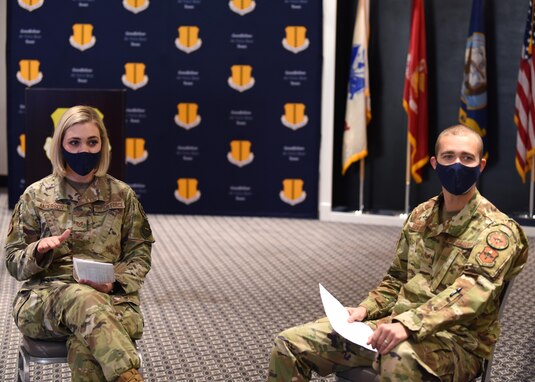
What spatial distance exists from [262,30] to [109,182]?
17.4 feet

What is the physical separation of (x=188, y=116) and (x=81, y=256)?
5466 mm

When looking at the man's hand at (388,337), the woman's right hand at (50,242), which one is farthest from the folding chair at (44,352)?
the man's hand at (388,337)

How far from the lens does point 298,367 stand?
2.67 meters

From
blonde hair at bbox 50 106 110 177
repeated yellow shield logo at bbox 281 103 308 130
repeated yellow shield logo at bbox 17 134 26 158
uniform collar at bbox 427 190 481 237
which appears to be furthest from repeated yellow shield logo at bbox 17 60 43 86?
uniform collar at bbox 427 190 481 237

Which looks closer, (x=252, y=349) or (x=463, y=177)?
(x=463, y=177)

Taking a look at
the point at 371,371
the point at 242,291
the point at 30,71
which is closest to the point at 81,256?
the point at 371,371

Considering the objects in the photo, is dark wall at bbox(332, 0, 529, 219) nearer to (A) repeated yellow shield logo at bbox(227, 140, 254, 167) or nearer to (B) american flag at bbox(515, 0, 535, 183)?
(B) american flag at bbox(515, 0, 535, 183)

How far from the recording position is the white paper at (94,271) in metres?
2.77

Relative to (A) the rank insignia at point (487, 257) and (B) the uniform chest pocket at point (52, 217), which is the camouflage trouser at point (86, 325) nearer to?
(B) the uniform chest pocket at point (52, 217)

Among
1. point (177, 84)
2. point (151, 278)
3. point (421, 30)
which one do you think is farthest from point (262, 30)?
point (151, 278)

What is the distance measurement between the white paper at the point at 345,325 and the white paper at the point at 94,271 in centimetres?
73

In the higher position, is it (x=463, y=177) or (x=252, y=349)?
(x=463, y=177)

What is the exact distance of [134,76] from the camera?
27.4 feet

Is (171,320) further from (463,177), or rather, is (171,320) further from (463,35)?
(463,35)
